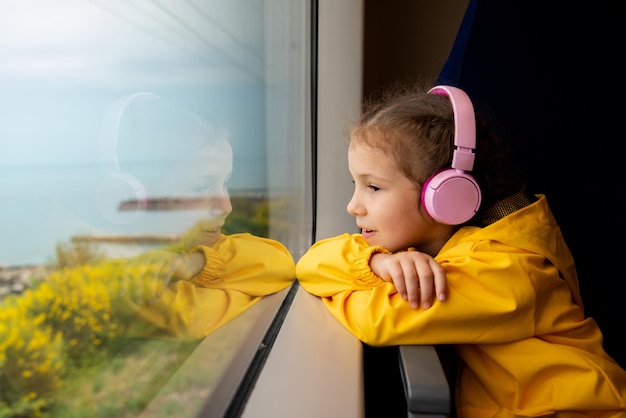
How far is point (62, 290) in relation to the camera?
40 centimetres

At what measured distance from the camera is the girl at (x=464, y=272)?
2.40 feet

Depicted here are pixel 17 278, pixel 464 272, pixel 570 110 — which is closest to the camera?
pixel 17 278

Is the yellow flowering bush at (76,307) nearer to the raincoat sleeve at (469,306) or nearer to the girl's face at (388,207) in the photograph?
the raincoat sleeve at (469,306)

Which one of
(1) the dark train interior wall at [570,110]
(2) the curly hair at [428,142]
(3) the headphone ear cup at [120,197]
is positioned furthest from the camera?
(1) the dark train interior wall at [570,110]

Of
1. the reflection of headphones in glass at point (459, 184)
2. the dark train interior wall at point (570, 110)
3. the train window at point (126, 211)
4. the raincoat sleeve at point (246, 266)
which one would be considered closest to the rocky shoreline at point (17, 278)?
the train window at point (126, 211)

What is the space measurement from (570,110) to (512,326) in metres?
0.61

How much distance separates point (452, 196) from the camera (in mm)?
818

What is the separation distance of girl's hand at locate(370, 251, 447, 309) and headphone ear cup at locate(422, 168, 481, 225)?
90 millimetres

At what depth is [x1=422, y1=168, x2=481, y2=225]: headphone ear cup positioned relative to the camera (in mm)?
813

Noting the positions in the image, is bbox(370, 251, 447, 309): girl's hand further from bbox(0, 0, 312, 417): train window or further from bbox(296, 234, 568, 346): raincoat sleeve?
bbox(0, 0, 312, 417): train window

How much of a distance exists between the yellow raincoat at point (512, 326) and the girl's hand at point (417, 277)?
0.02 m

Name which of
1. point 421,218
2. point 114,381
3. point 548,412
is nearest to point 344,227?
point 421,218

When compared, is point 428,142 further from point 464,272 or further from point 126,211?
point 126,211

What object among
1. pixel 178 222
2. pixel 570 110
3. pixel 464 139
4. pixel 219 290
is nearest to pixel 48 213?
pixel 178 222
